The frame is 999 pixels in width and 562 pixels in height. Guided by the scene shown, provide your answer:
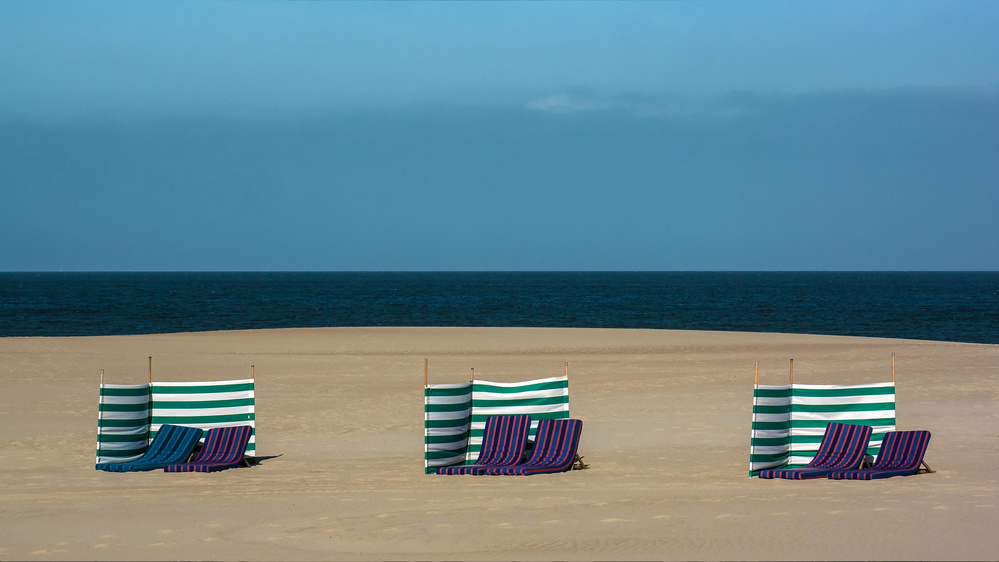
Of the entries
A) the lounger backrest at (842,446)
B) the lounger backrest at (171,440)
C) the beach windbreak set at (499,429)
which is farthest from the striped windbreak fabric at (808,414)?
the lounger backrest at (171,440)

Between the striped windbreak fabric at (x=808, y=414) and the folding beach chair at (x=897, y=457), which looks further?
the striped windbreak fabric at (x=808, y=414)

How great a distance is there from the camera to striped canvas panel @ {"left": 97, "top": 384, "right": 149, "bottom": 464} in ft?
38.6

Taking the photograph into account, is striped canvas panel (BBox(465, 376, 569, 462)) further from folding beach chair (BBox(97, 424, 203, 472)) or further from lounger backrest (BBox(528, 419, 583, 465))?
folding beach chair (BBox(97, 424, 203, 472))

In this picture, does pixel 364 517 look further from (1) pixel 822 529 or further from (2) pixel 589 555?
(1) pixel 822 529

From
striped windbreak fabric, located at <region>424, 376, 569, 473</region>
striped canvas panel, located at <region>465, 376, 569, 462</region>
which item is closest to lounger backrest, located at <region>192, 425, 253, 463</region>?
striped windbreak fabric, located at <region>424, 376, 569, 473</region>

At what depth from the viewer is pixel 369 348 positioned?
109 feet

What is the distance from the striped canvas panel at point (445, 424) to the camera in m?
11.5

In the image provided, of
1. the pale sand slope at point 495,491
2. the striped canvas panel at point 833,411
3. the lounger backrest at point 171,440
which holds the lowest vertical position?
the pale sand slope at point 495,491

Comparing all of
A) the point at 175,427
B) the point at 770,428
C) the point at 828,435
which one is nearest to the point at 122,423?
the point at 175,427

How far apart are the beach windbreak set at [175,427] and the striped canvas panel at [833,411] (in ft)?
22.0

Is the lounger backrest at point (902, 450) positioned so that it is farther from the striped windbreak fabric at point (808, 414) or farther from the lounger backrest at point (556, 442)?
the lounger backrest at point (556, 442)

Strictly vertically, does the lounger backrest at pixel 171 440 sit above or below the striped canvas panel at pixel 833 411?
below

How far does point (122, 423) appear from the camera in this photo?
39.2 ft

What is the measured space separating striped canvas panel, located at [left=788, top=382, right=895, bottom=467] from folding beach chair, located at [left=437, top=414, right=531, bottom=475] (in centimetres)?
323
